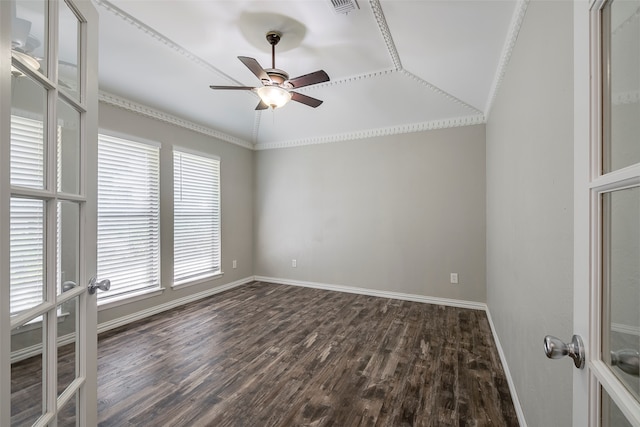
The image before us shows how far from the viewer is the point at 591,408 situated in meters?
0.57

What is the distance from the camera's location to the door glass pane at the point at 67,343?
35.6 inches

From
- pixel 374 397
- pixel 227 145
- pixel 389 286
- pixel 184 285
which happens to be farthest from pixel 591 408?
pixel 227 145

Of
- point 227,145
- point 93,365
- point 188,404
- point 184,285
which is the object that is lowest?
point 188,404

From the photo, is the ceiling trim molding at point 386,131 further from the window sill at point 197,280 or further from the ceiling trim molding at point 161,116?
the window sill at point 197,280

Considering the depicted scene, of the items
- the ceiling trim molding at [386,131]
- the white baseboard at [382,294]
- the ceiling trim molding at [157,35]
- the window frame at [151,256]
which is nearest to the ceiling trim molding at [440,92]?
the ceiling trim molding at [386,131]

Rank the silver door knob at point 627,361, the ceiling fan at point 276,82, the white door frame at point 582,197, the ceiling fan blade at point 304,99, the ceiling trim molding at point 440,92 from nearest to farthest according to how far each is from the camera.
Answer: the silver door knob at point 627,361 → the white door frame at point 582,197 → the ceiling fan at point 276,82 → the ceiling fan blade at point 304,99 → the ceiling trim molding at point 440,92

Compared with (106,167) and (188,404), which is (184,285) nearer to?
(106,167)

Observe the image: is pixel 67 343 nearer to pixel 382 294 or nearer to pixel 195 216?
pixel 195 216

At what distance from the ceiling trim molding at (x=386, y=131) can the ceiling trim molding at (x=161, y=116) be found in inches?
28.6

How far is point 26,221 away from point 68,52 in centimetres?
65

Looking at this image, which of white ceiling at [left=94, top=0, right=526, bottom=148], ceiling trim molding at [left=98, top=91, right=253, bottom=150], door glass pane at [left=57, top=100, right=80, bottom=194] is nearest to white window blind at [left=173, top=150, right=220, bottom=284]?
ceiling trim molding at [left=98, top=91, right=253, bottom=150]

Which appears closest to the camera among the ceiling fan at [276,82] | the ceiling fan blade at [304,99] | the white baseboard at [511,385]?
the white baseboard at [511,385]

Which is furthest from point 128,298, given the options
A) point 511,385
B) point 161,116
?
point 511,385

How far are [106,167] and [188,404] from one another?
2.56 m
